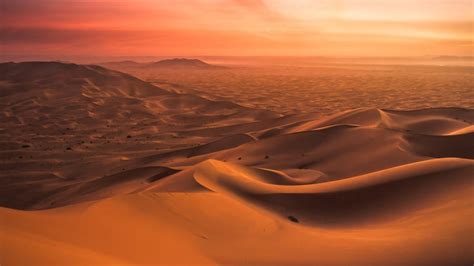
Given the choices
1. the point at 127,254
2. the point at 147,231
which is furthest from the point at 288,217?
the point at 127,254

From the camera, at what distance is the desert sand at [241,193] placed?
14.5 feet

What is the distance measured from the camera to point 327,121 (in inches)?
604

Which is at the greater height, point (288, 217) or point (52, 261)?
point (52, 261)

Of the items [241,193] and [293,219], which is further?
[241,193]

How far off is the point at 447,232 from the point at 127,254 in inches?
123

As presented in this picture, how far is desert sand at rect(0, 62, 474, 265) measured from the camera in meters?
4.41

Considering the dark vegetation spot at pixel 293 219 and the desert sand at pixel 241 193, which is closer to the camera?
the desert sand at pixel 241 193

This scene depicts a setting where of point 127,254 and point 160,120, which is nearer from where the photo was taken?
point 127,254

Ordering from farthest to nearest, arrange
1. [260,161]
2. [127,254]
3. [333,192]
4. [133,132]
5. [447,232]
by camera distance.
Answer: [133,132]
[260,161]
[333,192]
[447,232]
[127,254]

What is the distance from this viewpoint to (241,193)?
23.9ft

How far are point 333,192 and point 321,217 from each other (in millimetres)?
701

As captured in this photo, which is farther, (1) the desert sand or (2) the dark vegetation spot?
(2) the dark vegetation spot

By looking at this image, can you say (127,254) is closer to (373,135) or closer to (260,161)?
(260,161)

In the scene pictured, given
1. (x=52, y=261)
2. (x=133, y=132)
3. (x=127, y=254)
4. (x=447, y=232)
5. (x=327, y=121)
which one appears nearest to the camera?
(x=52, y=261)
